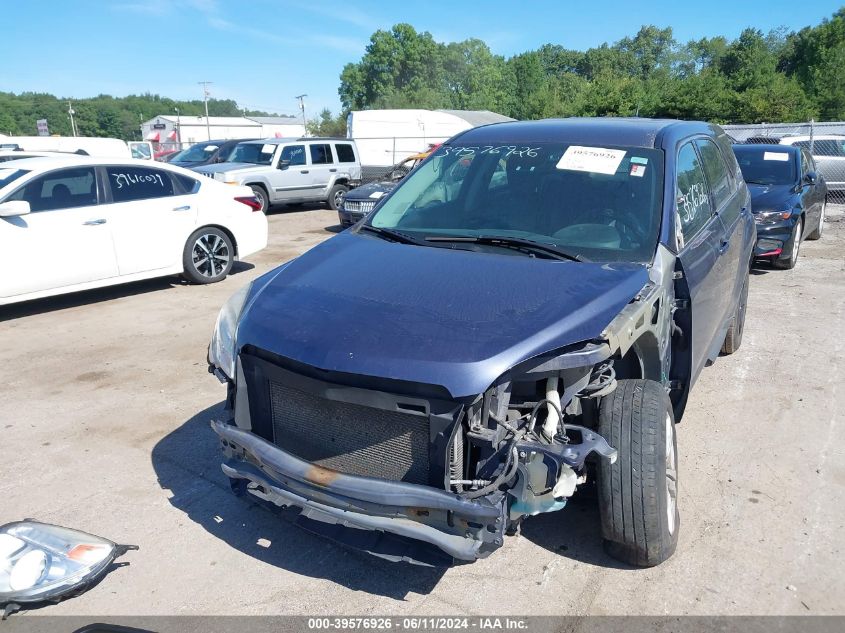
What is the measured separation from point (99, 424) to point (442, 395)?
10.5ft

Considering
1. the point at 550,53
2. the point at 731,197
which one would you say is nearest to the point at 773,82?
the point at 731,197

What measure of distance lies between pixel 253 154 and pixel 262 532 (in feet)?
49.1

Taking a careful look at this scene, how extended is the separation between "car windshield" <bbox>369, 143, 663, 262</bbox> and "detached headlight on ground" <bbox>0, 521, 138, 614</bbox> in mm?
2187

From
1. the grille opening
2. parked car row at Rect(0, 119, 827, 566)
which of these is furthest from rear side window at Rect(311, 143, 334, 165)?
the grille opening

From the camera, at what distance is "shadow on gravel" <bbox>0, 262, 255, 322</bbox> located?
25.0 ft

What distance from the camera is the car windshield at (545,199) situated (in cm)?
354

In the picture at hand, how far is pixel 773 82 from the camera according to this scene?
37781 millimetres

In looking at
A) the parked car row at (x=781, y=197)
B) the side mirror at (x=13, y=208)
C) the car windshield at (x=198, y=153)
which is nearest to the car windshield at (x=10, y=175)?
the side mirror at (x=13, y=208)

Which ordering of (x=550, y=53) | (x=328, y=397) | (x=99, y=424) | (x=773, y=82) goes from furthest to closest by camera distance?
(x=550, y=53) < (x=773, y=82) < (x=99, y=424) < (x=328, y=397)

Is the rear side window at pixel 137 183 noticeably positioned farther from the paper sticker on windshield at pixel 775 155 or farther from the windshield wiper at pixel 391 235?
the paper sticker on windshield at pixel 775 155

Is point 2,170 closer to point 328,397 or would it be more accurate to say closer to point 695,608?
point 328,397

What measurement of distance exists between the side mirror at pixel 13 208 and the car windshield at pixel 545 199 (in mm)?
4509

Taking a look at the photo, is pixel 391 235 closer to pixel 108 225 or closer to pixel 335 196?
pixel 108 225

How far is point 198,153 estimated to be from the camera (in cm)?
1966
